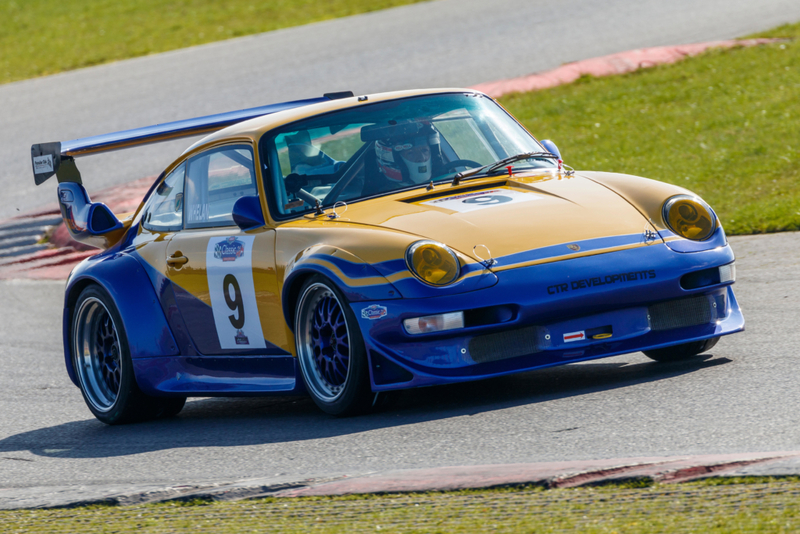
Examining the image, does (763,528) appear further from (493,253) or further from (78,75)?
(78,75)

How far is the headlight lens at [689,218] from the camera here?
17.7 ft

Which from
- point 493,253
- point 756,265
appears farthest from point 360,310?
point 756,265

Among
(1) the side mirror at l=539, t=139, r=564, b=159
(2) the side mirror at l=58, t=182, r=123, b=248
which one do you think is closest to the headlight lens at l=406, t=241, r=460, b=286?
(1) the side mirror at l=539, t=139, r=564, b=159

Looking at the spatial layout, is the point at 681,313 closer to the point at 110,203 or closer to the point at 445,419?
the point at 445,419

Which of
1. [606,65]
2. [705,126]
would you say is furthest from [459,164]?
[606,65]

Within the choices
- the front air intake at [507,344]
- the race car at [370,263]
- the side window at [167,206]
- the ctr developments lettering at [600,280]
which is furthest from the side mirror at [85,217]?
the ctr developments lettering at [600,280]

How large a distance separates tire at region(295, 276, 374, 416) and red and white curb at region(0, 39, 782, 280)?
687 centimetres

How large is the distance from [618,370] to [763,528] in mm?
2638

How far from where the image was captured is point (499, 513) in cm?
356

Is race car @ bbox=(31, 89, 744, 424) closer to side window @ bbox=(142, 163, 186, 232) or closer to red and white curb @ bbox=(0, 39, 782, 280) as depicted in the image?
side window @ bbox=(142, 163, 186, 232)

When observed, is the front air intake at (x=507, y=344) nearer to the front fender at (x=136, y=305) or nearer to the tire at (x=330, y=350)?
the tire at (x=330, y=350)

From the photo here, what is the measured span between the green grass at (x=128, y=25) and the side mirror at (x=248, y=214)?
1522 centimetres

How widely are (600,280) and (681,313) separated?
19.0 inches

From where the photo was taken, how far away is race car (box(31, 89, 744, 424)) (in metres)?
4.96
